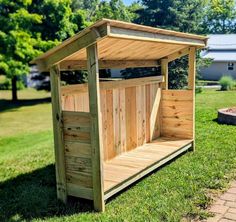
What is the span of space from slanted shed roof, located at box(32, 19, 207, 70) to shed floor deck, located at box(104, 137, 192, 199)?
1.49m

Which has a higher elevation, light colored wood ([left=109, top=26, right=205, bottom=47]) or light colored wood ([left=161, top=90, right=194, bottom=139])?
light colored wood ([left=109, top=26, right=205, bottom=47])

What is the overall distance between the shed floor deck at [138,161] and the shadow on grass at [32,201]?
0.43 metres

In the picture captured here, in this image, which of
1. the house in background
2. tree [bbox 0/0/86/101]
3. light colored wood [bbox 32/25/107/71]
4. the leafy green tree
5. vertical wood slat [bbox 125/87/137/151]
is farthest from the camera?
the house in background

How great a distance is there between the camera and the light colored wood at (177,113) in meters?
6.48

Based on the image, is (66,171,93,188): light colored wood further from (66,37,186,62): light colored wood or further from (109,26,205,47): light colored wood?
(109,26,205,47): light colored wood

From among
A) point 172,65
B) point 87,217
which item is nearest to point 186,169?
point 87,217

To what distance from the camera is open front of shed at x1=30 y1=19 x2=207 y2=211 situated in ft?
12.4

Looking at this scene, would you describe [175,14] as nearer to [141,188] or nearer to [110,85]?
[110,85]

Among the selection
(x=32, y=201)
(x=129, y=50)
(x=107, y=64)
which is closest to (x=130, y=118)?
(x=107, y=64)

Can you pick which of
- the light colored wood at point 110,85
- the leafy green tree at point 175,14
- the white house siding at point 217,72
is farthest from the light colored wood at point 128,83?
the white house siding at point 217,72

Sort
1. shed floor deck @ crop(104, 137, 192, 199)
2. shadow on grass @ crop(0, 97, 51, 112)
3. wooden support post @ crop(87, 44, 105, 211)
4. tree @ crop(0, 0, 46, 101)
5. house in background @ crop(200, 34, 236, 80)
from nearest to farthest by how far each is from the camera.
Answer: wooden support post @ crop(87, 44, 105, 211) → shed floor deck @ crop(104, 137, 192, 199) → tree @ crop(0, 0, 46, 101) → shadow on grass @ crop(0, 97, 51, 112) → house in background @ crop(200, 34, 236, 80)

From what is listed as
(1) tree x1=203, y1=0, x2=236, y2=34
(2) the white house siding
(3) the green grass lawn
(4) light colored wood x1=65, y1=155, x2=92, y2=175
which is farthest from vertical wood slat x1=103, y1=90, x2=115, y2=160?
(1) tree x1=203, y1=0, x2=236, y2=34

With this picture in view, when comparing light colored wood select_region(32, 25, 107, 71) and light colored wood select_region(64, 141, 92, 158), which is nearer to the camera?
light colored wood select_region(32, 25, 107, 71)

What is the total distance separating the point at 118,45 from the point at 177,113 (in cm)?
257
